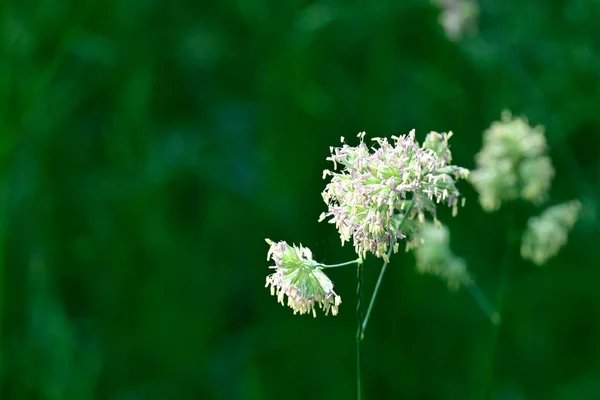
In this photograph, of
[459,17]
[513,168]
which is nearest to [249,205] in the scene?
[459,17]

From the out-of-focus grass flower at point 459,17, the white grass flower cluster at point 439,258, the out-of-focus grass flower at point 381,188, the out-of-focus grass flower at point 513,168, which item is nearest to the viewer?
the out-of-focus grass flower at point 381,188

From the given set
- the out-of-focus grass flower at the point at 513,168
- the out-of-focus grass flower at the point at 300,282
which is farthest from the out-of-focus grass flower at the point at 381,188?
the out-of-focus grass flower at the point at 513,168

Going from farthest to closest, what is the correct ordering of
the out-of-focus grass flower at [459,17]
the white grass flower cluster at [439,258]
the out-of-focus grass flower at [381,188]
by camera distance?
the out-of-focus grass flower at [459,17] → the white grass flower cluster at [439,258] → the out-of-focus grass flower at [381,188]

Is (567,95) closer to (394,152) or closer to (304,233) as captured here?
(304,233)

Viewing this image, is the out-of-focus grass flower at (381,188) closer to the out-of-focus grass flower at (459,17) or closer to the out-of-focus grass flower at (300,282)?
the out-of-focus grass flower at (300,282)

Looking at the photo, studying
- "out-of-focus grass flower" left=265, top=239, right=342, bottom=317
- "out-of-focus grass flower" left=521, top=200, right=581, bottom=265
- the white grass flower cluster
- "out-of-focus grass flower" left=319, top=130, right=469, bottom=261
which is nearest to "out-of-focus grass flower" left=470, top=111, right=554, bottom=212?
"out-of-focus grass flower" left=521, top=200, right=581, bottom=265

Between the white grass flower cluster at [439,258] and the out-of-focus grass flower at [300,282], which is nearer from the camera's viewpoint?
the out-of-focus grass flower at [300,282]

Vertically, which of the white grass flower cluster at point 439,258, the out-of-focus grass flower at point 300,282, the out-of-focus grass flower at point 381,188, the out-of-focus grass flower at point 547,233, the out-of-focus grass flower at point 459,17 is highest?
the out-of-focus grass flower at point 459,17
